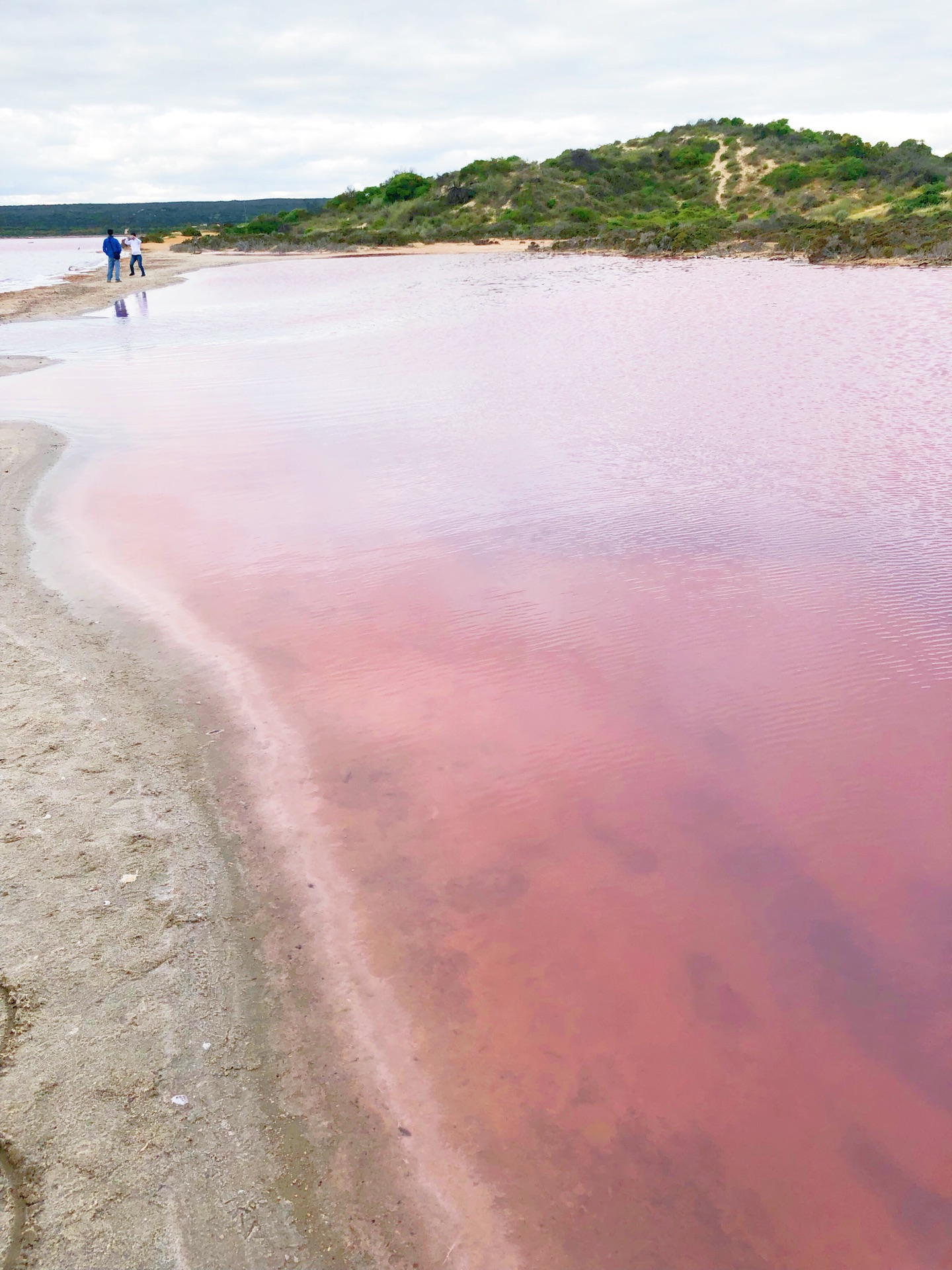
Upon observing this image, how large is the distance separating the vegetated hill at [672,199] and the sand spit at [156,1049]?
3580cm

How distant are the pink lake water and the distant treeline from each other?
225 feet

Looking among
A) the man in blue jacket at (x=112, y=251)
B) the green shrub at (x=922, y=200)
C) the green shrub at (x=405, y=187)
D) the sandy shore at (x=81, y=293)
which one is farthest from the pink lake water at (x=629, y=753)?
the green shrub at (x=405, y=187)

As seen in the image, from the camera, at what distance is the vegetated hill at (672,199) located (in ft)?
136

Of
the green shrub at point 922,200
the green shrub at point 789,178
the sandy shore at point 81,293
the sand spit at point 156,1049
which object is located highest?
the green shrub at point 789,178

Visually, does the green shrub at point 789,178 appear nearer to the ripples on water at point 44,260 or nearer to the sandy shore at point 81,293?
the sandy shore at point 81,293

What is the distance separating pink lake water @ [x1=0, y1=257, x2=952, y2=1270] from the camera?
3.03 metres

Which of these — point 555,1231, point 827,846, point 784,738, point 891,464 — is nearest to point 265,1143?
point 555,1231

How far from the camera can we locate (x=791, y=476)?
939 cm

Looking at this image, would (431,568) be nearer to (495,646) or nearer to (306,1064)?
(495,646)

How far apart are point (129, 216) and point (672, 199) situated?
94.8 m

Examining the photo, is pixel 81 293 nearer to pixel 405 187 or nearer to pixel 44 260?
pixel 44 260

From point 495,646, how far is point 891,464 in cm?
566

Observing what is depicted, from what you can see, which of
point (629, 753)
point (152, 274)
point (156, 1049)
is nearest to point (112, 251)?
point (152, 274)

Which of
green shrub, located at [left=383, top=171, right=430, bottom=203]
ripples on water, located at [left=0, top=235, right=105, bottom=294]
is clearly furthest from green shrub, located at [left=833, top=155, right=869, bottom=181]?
ripples on water, located at [left=0, top=235, right=105, bottom=294]
